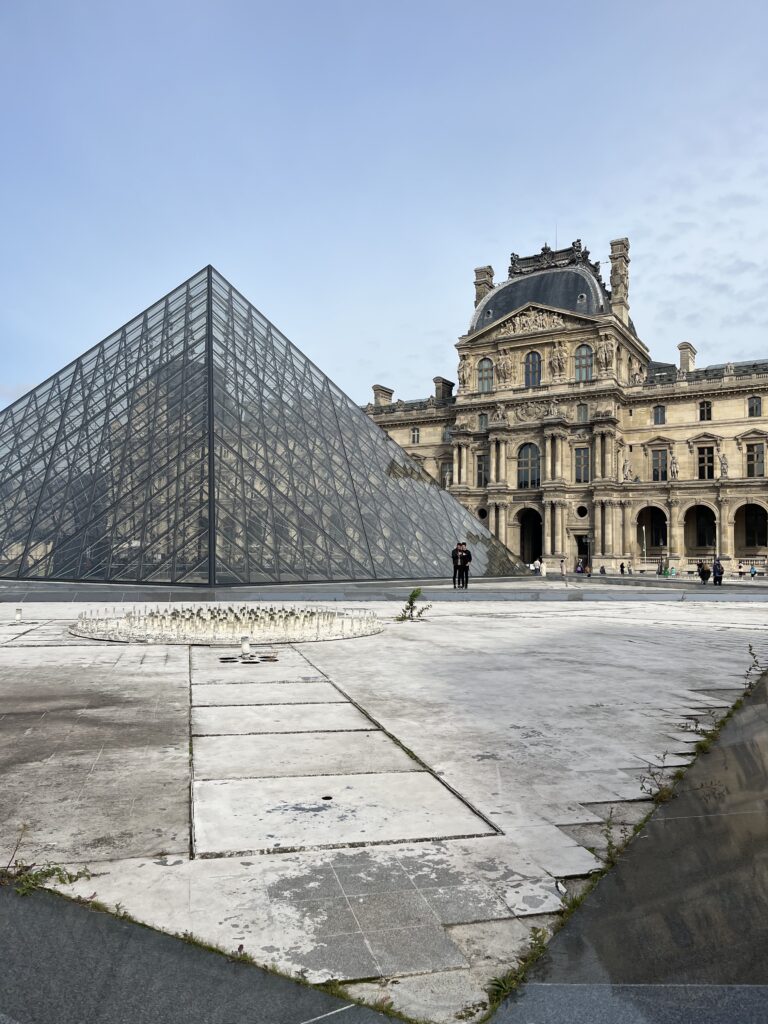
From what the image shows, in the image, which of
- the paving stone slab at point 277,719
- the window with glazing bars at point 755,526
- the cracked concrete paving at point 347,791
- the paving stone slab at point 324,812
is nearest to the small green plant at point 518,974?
the cracked concrete paving at point 347,791

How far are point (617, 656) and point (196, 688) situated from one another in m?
5.89

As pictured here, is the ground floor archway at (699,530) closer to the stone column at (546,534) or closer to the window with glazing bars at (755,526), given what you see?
the window with glazing bars at (755,526)

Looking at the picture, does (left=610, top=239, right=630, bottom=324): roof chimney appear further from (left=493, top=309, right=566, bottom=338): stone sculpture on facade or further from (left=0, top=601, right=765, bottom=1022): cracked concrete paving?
(left=0, top=601, right=765, bottom=1022): cracked concrete paving

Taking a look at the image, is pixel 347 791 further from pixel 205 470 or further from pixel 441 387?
pixel 441 387

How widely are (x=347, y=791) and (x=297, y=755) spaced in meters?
0.91

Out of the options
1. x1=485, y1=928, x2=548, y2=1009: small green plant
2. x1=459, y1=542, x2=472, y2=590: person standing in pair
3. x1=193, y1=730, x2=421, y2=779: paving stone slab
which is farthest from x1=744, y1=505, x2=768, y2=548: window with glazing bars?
x1=485, y1=928, x2=548, y2=1009: small green plant

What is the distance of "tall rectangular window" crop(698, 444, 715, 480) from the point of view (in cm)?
5525

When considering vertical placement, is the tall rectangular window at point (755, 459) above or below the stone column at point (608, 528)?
above

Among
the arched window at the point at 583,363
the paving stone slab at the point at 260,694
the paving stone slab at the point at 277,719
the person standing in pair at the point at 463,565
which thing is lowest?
the paving stone slab at the point at 277,719

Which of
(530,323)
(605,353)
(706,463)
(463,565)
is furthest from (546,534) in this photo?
(463,565)

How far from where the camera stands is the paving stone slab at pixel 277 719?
6.00 m

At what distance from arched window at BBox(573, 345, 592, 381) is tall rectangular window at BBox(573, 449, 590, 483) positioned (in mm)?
5370

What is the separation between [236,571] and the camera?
67.9 ft

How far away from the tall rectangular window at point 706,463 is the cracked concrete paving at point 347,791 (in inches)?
1937
